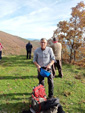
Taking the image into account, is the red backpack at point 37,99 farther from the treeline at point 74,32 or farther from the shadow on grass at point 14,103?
the treeline at point 74,32

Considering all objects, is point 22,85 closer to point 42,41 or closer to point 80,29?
point 42,41

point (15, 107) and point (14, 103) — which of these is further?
point (14, 103)

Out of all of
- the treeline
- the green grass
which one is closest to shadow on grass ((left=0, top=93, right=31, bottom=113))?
the green grass

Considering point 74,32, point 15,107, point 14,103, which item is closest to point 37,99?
point 15,107

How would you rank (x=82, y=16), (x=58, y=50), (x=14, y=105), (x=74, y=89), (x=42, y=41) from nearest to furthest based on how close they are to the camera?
(x=42, y=41) → (x=14, y=105) → (x=74, y=89) → (x=58, y=50) → (x=82, y=16)

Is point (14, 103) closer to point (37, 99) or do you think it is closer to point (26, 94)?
point (26, 94)

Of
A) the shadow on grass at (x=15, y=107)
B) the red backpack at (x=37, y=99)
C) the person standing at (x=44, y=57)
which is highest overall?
the person standing at (x=44, y=57)

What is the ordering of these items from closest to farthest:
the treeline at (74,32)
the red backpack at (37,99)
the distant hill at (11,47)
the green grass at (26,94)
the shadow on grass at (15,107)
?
the red backpack at (37,99)
the shadow on grass at (15,107)
the green grass at (26,94)
the treeline at (74,32)
the distant hill at (11,47)

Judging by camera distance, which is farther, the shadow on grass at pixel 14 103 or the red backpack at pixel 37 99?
the shadow on grass at pixel 14 103

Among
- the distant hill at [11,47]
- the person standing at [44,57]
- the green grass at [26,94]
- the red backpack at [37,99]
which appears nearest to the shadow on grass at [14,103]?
the green grass at [26,94]

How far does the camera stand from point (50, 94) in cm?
477

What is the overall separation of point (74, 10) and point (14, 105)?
40.7 ft

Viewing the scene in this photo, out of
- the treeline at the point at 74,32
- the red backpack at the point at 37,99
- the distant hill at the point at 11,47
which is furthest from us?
the distant hill at the point at 11,47

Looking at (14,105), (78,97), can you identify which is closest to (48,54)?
(14,105)
